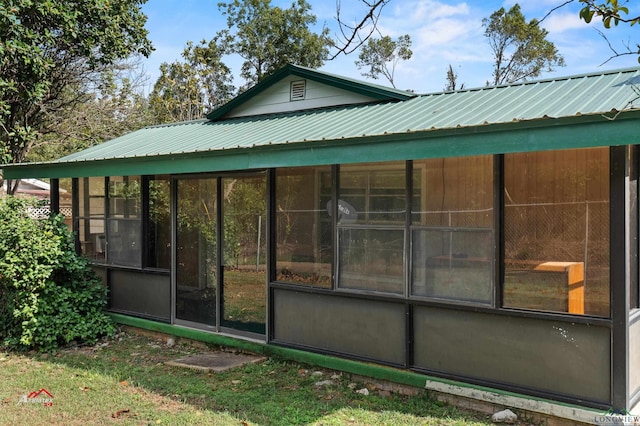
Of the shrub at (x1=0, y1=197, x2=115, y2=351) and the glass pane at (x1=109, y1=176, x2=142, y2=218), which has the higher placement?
the glass pane at (x1=109, y1=176, x2=142, y2=218)

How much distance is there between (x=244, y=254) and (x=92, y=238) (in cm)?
318

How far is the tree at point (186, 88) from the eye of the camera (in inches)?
887

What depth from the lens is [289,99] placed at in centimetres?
877

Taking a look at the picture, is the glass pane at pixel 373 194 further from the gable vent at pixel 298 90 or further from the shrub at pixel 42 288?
the shrub at pixel 42 288

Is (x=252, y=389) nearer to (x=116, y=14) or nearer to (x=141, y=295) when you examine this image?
(x=141, y=295)

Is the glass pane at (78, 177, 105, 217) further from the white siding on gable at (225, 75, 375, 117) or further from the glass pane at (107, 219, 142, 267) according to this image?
the white siding on gable at (225, 75, 375, 117)

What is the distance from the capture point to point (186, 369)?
22.0 ft

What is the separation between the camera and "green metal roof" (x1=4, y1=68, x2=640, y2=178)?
4.36 meters

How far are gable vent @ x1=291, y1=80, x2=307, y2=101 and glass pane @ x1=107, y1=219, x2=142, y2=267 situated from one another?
2.96 metres

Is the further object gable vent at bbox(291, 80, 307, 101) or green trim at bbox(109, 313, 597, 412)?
gable vent at bbox(291, 80, 307, 101)

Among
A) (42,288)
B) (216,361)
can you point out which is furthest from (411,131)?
(42,288)

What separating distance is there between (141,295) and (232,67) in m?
22.4

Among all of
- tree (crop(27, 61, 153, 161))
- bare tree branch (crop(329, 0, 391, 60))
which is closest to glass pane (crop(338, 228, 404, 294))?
bare tree branch (crop(329, 0, 391, 60))

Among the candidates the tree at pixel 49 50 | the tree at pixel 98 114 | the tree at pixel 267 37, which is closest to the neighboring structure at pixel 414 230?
the tree at pixel 49 50
